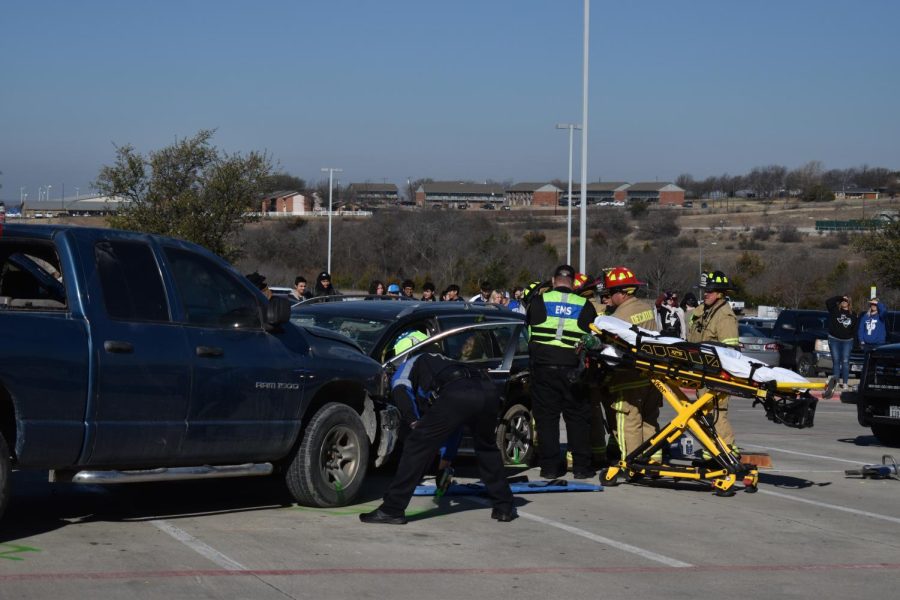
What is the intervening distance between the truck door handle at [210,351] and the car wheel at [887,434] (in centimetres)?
997

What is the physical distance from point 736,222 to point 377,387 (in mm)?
96910

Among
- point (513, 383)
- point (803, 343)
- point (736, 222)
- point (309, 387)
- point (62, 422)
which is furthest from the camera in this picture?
point (736, 222)

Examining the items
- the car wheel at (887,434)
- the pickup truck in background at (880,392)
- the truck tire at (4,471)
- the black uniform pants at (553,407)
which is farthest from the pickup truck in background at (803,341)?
the truck tire at (4,471)

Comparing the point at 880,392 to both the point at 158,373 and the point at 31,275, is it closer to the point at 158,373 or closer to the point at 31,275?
the point at 158,373

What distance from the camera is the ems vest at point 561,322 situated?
10.8m

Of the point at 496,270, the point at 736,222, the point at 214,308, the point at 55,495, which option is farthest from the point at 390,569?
the point at 736,222

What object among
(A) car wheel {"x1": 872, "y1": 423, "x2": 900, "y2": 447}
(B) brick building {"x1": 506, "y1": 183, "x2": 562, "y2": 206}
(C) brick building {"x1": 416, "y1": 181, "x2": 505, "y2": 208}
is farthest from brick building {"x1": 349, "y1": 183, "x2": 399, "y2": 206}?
(A) car wheel {"x1": 872, "y1": 423, "x2": 900, "y2": 447}

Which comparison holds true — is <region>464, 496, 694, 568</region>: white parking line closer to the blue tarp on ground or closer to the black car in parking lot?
the blue tarp on ground

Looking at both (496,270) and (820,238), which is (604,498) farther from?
(820,238)

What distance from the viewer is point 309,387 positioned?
9000 millimetres

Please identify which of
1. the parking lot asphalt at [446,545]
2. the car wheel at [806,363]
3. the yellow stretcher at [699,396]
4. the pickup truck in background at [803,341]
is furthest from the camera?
the car wheel at [806,363]

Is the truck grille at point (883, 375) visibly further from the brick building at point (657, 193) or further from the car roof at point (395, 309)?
the brick building at point (657, 193)

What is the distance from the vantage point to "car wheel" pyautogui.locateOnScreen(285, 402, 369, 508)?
899 centimetres

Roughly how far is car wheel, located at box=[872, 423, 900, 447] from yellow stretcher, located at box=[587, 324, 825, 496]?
539 centimetres
